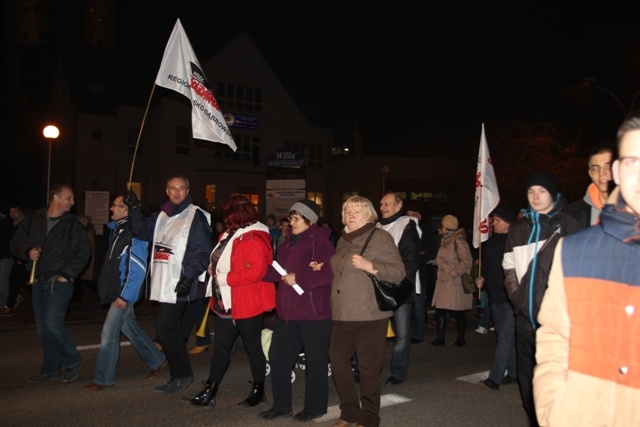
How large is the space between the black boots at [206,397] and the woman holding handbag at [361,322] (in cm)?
137

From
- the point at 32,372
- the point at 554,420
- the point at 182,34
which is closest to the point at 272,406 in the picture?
the point at 32,372

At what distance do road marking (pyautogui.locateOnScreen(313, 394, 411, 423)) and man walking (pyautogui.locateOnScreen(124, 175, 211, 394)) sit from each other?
62.8 inches

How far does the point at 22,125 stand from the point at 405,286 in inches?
2152

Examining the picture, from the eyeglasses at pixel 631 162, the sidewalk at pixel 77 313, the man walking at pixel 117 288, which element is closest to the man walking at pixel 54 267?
the man walking at pixel 117 288

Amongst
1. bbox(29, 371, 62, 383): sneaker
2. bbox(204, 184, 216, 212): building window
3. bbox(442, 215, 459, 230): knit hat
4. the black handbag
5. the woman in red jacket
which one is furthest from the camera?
bbox(204, 184, 216, 212): building window

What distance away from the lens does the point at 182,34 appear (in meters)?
8.43

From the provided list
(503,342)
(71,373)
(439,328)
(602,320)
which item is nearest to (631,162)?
(602,320)

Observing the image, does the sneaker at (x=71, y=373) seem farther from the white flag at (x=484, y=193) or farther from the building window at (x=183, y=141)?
the building window at (x=183, y=141)

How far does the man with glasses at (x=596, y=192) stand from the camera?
475 cm

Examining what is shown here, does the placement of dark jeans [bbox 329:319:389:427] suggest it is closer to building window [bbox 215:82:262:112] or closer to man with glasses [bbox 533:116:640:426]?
man with glasses [bbox 533:116:640:426]

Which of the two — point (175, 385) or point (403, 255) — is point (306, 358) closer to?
point (175, 385)

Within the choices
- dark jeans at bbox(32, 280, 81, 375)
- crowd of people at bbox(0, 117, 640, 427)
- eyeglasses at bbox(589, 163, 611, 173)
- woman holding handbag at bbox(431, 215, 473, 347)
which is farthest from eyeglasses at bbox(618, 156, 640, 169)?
woman holding handbag at bbox(431, 215, 473, 347)

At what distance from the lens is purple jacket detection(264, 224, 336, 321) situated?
5.56 m

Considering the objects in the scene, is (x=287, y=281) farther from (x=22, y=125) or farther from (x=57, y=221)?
(x=22, y=125)
